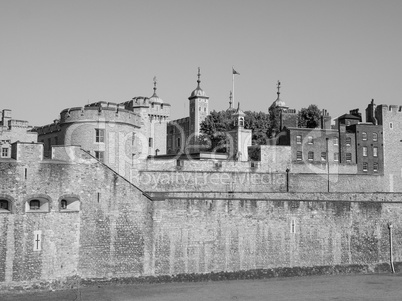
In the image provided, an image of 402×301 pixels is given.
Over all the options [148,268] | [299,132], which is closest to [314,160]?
[299,132]

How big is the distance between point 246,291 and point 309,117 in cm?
4220

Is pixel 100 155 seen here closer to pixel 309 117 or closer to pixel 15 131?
pixel 15 131

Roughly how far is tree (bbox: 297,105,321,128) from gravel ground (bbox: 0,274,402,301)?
36.7 meters

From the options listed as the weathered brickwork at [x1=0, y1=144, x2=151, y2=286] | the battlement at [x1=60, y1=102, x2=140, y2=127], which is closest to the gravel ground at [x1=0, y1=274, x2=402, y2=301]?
the weathered brickwork at [x1=0, y1=144, x2=151, y2=286]

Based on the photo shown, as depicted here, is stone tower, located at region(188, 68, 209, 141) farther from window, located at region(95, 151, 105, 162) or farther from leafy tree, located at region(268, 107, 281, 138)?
window, located at region(95, 151, 105, 162)

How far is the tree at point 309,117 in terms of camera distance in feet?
214

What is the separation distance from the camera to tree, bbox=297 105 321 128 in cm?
6538

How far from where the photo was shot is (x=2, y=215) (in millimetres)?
24953

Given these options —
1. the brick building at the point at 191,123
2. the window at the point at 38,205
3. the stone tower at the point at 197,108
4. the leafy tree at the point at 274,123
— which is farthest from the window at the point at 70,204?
the stone tower at the point at 197,108

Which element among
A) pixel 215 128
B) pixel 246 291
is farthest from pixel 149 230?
pixel 215 128

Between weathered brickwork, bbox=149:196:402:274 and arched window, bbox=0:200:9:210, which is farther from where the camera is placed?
weathered brickwork, bbox=149:196:402:274

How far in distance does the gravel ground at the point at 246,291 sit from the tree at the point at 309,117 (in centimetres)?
3673

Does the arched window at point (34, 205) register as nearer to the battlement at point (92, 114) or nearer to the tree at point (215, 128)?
the battlement at point (92, 114)

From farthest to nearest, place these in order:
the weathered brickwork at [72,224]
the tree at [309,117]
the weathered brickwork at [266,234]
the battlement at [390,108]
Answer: the tree at [309,117], the battlement at [390,108], the weathered brickwork at [266,234], the weathered brickwork at [72,224]
